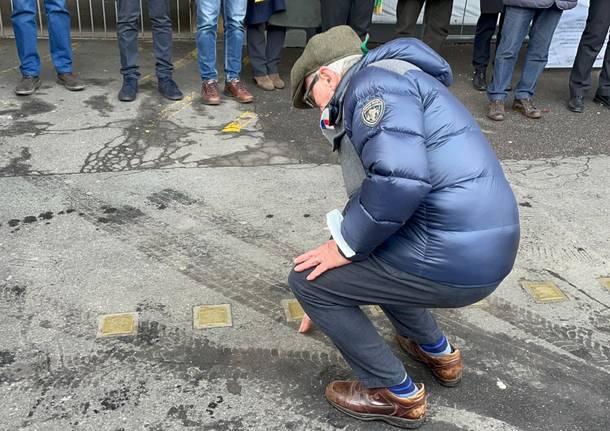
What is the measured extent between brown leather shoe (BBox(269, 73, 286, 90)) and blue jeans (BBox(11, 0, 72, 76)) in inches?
70.8

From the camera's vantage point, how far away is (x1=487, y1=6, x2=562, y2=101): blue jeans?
518cm

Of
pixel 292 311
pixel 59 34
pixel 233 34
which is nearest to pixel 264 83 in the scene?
pixel 233 34

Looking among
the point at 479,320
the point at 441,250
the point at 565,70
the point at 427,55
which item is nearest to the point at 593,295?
the point at 479,320

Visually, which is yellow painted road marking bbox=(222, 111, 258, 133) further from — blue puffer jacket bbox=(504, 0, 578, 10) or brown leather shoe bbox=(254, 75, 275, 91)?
blue puffer jacket bbox=(504, 0, 578, 10)

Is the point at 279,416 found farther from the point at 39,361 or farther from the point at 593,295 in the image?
the point at 593,295

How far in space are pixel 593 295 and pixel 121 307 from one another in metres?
2.29

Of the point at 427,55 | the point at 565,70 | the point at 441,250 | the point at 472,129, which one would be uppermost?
the point at 427,55

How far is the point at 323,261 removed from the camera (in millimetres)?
2172

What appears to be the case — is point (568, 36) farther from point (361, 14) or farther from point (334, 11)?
point (334, 11)

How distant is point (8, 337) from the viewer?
2.63 meters

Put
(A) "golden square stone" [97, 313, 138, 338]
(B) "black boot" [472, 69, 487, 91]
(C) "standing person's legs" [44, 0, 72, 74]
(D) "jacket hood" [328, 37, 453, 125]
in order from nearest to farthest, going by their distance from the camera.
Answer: (D) "jacket hood" [328, 37, 453, 125]
(A) "golden square stone" [97, 313, 138, 338]
(C) "standing person's legs" [44, 0, 72, 74]
(B) "black boot" [472, 69, 487, 91]

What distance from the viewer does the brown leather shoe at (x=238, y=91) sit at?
541 cm

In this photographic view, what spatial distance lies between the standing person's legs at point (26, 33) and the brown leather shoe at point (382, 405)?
4218 mm

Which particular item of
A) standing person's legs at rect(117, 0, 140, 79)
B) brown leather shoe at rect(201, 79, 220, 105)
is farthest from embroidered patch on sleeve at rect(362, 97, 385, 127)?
standing person's legs at rect(117, 0, 140, 79)
